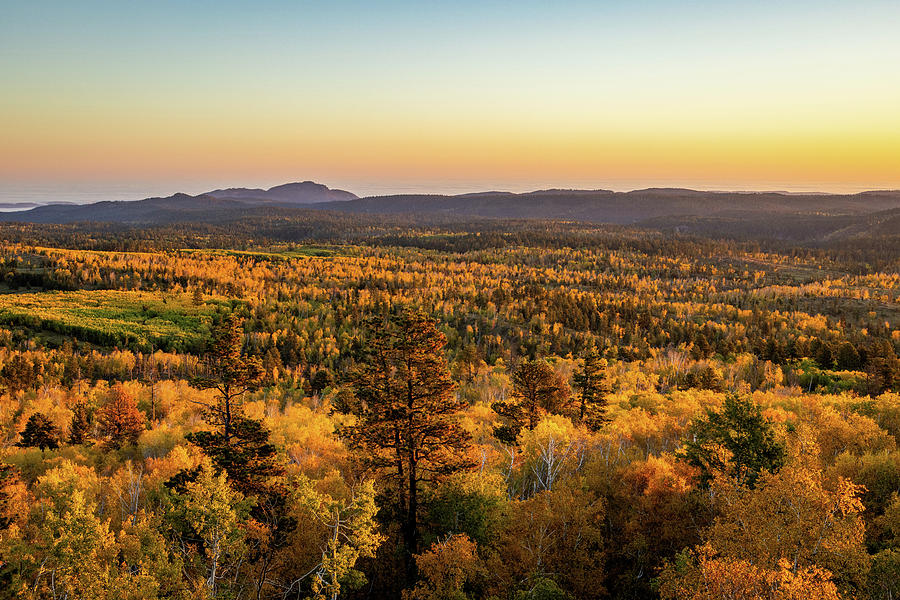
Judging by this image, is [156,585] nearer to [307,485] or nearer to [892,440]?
[307,485]

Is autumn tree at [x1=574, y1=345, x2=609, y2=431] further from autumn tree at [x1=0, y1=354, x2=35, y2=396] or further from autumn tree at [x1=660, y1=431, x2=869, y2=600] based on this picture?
autumn tree at [x1=0, y1=354, x2=35, y2=396]

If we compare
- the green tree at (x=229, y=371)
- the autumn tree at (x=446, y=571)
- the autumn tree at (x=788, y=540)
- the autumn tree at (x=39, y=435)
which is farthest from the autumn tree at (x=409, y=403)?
the autumn tree at (x=39, y=435)


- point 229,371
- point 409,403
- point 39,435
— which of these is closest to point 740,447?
point 409,403

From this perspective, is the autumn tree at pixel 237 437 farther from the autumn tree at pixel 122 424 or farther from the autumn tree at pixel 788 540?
the autumn tree at pixel 122 424

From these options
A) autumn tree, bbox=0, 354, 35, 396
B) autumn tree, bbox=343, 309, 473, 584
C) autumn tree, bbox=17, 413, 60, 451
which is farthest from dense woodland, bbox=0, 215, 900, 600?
autumn tree, bbox=0, 354, 35, 396

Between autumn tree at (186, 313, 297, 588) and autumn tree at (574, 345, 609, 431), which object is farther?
autumn tree at (574, 345, 609, 431)

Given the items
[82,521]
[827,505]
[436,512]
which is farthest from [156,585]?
[827,505]
